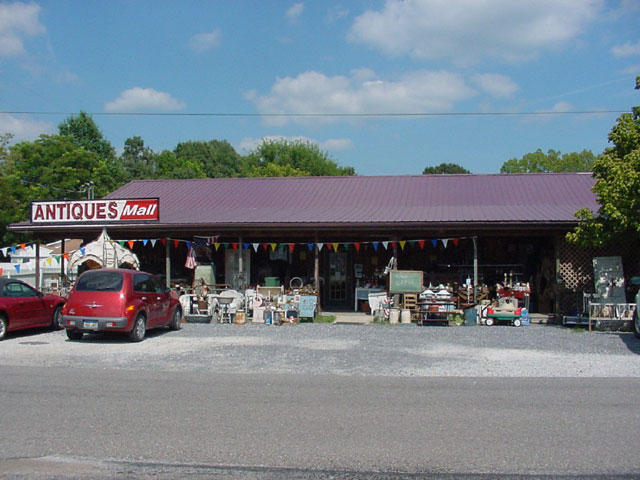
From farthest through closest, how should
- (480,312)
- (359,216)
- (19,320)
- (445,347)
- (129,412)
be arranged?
1. (359,216)
2. (480,312)
3. (19,320)
4. (445,347)
5. (129,412)

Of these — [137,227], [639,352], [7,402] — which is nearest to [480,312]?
[639,352]

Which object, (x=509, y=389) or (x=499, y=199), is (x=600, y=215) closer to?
(x=499, y=199)

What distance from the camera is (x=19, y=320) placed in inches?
560

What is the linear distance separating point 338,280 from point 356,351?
382 inches

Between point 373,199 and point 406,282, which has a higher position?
point 373,199

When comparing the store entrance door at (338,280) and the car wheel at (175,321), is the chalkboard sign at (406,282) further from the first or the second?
the car wheel at (175,321)

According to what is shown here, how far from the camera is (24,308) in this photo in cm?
1436

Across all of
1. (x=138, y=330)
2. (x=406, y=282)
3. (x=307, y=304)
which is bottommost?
(x=138, y=330)

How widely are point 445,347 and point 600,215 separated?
602 cm

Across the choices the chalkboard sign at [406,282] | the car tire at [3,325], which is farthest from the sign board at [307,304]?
the car tire at [3,325]

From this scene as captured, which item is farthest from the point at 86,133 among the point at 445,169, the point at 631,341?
the point at 631,341

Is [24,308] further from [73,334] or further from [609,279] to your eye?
[609,279]

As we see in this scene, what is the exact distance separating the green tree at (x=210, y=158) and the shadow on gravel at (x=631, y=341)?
55.4 m

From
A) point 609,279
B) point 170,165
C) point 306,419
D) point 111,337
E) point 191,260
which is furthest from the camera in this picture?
point 170,165
